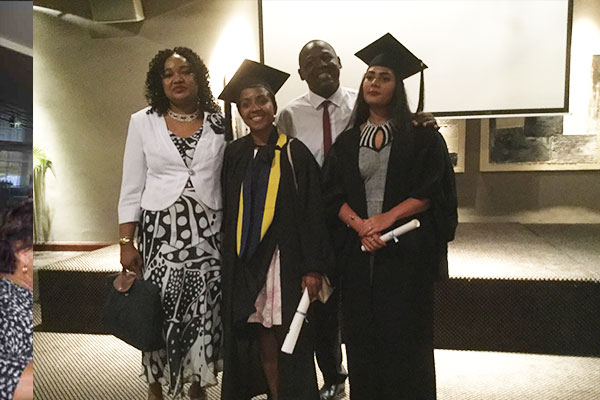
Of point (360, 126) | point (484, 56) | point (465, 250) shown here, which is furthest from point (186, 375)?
point (484, 56)

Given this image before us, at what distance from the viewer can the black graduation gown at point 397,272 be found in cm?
166

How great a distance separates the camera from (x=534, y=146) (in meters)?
4.15

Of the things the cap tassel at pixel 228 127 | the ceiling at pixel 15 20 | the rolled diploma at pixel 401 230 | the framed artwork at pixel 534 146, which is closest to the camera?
the ceiling at pixel 15 20

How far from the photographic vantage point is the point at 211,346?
187cm

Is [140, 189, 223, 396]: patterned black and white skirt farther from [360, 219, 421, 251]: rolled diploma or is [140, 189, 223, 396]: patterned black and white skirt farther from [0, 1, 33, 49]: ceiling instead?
[0, 1, 33, 49]: ceiling

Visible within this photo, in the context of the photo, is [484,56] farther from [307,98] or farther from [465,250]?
[307,98]

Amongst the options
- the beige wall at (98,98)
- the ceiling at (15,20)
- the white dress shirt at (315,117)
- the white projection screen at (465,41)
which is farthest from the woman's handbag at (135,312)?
the beige wall at (98,98)

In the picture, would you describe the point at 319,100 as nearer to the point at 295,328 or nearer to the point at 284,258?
the point at 284,258

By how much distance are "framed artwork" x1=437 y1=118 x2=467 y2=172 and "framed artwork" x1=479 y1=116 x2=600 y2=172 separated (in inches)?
6.5

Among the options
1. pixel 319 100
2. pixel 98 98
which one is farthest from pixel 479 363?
pixel 98 98

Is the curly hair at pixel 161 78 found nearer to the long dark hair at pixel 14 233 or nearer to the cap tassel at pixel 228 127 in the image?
the cap tassel at pixel 228 127

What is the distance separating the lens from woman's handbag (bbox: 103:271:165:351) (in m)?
1.73

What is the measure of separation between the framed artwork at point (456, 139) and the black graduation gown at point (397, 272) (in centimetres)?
267

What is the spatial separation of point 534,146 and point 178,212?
138 inches
